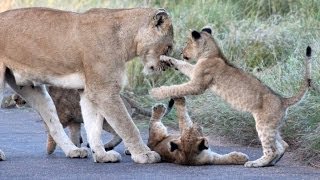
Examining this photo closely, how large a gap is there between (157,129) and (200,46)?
0.94 meters

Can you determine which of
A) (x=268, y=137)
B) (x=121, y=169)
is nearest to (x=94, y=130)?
(x=121, y=169)

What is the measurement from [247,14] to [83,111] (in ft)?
29.9

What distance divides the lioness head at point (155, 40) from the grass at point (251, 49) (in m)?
1.59

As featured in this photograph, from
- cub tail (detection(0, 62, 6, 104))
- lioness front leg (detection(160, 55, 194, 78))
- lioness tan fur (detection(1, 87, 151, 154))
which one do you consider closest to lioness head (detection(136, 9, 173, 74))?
lioness front leg (detection(160, 55, 194, 78))

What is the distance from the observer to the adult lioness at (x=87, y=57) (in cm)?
1163

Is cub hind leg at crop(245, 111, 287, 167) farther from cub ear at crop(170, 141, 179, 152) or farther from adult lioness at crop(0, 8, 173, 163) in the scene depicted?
adult lioness at crop(0, 8, 173, 163)

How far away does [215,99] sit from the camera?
15.0 m

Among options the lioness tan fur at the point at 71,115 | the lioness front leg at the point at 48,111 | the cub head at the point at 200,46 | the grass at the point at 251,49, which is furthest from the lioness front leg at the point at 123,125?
the grass at the point at 251,49

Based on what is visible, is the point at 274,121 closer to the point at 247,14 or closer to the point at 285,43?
the point at 285,43

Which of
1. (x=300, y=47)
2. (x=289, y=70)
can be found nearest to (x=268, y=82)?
(x=289, y=70)

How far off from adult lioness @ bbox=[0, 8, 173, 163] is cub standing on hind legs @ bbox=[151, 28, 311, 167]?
39cm

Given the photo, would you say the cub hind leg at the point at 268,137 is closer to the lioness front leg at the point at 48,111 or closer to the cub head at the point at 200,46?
the cub head at the point at 200,46

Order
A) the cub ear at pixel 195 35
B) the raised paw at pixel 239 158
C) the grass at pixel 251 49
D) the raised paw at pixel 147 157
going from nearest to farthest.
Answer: the raised paw at pixel 239 158
the raised paw at pixel 147 157
the cub ear at pixel 195 35
the grass at pixel 251 49

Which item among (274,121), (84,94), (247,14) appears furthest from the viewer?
(247,14)
